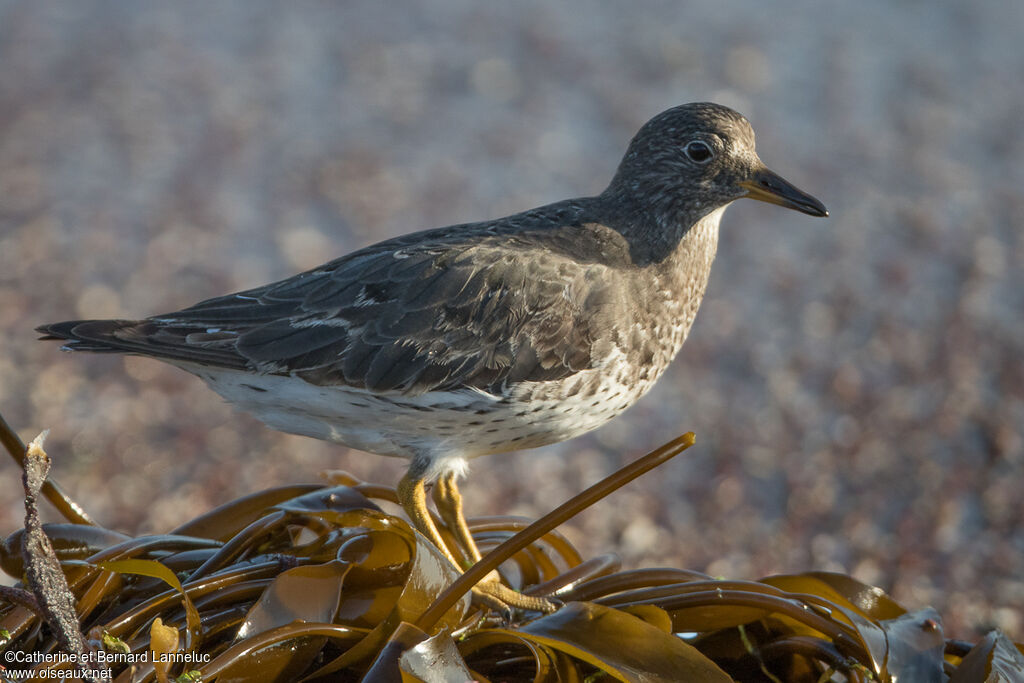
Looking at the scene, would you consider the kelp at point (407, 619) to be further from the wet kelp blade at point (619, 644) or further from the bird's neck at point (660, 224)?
the bird's neck at point (660, 224)

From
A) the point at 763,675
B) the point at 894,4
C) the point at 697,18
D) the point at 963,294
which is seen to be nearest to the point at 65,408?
the point at 763,675

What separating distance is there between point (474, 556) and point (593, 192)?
5719mm

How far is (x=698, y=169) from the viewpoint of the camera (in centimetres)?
381

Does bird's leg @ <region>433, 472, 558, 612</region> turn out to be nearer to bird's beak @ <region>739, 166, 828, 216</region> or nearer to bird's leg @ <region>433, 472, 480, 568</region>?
bird's leg @ <region>433, 472, 480, 568</region>

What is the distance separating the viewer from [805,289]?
8109 mm

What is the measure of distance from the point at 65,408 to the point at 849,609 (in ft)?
16.5

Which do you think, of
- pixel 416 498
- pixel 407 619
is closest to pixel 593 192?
pixel 416 498

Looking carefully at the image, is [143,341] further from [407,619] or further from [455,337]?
[407,619]

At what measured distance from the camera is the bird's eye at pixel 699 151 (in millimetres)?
3793

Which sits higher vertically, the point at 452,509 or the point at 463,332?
the point at 463,332

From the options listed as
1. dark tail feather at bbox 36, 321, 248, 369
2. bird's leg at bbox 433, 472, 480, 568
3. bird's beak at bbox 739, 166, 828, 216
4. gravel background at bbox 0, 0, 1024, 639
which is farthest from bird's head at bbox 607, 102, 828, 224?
gravel background at bbox 0, 0, 1024, 639

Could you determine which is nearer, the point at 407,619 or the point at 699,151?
the point at 407,619

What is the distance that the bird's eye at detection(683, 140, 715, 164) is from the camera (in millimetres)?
3793

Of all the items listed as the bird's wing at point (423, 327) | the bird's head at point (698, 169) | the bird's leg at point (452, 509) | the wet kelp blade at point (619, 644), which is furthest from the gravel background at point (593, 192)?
the wet kelp blade at point (619, 644)
